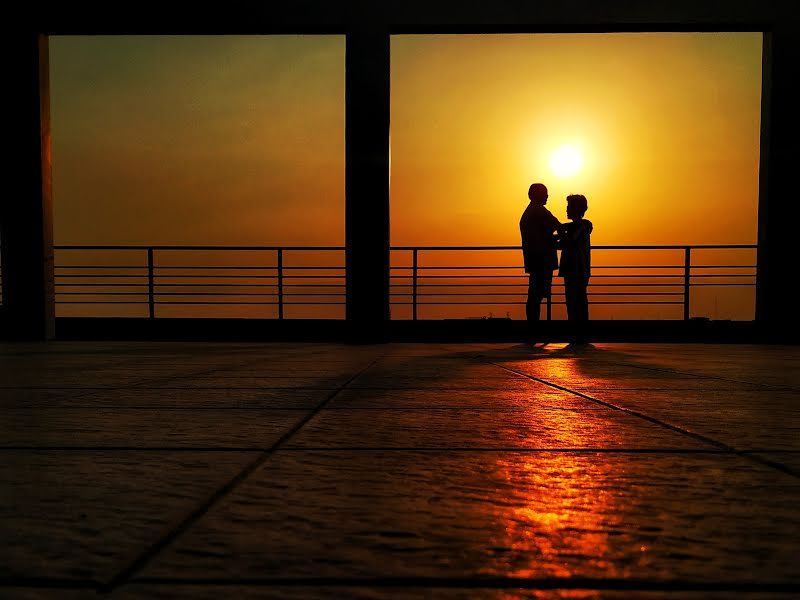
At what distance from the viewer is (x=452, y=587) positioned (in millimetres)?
550

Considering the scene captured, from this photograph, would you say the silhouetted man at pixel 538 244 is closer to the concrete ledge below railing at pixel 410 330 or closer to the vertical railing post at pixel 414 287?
the concrete ledge below railing at pixel 410 330

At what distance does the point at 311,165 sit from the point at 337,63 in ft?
6.54

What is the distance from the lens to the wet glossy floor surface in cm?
57

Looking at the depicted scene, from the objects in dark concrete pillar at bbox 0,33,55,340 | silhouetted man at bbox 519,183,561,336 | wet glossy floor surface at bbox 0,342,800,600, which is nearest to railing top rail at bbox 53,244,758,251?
dark concrete pillar at bbox 0,33,55,340

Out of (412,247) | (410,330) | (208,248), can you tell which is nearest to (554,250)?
(410,330)

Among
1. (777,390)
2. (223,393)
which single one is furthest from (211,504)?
(777,390)

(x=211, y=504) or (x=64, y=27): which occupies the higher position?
(x=64, y=27)

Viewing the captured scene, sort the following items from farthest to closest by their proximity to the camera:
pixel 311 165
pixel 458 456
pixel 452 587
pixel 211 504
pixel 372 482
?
pixel 311 165
pixel 458 456
pixel 372 482
pixel 211 504
pixel 452 587

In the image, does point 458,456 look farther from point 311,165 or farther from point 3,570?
point 311,165

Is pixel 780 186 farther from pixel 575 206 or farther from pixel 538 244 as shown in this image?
pixel 538 244

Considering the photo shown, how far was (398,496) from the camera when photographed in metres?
0.83

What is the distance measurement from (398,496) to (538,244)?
4.02 meters

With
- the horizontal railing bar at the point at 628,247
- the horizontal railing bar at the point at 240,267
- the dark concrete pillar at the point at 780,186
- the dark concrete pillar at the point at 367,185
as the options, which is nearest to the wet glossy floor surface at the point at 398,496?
the dark concrete pillar at the point at 367,185

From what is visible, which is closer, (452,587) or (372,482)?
(452,587)
